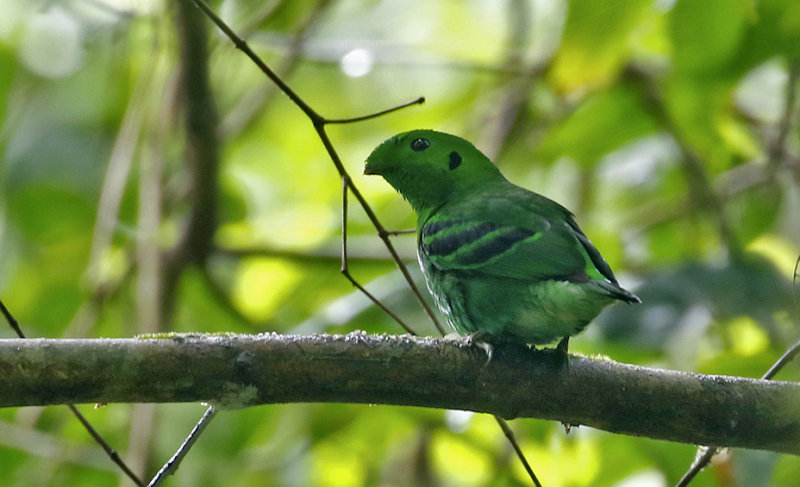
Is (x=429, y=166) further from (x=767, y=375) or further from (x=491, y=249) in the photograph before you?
(x=767, y=375)

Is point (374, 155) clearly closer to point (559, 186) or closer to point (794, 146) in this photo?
point (559, 186)

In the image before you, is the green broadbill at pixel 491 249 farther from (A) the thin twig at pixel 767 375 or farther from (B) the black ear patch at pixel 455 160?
(A) the thin twig at pixel 767 375

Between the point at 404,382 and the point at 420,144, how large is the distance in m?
1.74

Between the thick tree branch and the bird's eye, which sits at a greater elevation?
the bird's eye

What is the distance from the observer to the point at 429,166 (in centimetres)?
402

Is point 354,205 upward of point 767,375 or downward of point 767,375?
upward

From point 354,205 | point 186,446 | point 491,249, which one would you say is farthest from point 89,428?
point 354,205

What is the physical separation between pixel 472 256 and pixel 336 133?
4.08 m

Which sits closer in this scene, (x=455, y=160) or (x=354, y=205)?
(x=455, y=160)

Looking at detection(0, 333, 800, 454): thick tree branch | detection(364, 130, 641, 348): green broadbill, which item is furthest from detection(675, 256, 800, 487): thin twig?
detection(364, 130, 641, 348): green broadbill

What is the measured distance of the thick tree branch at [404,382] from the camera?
2.21 metres

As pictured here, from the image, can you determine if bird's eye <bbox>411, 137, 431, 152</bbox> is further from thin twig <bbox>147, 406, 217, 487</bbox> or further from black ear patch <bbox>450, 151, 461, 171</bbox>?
thin twig <bbox>147, 406, 217, 487</bbox>

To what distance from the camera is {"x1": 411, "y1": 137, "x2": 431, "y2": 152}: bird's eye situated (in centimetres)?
399

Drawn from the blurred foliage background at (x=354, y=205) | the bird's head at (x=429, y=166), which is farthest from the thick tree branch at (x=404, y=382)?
the bird's head at (x=429, y=166)
